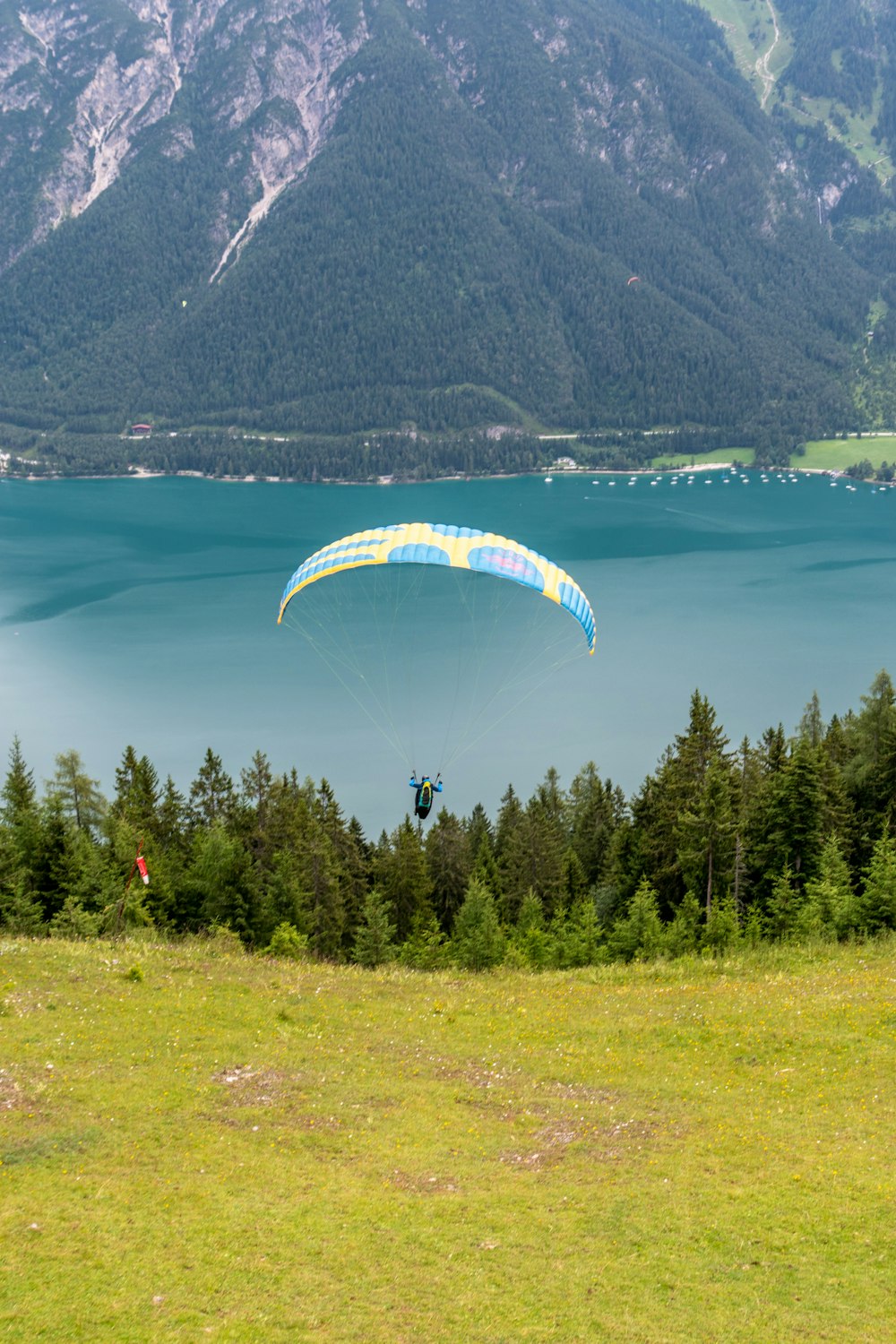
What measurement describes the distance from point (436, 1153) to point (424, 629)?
264 feet

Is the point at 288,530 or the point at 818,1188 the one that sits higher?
the point at 288,530

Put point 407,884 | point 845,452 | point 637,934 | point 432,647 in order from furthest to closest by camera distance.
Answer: point 845,452 → point 432,647 → point 407,884 → point 637,934

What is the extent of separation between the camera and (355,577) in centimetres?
11600

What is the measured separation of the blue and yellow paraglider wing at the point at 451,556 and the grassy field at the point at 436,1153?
426 inches

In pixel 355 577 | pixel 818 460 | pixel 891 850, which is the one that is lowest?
pixel 891 850

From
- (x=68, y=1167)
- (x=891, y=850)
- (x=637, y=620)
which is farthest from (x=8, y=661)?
(x=68, y=1167)

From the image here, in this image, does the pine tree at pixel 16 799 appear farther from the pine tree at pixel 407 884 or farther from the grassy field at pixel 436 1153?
the pine tree at pixel 407 884

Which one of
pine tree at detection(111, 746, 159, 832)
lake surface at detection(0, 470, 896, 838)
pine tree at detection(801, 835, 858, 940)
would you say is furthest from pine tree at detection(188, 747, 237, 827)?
lake surface at detection(0, 470, 896, 838)

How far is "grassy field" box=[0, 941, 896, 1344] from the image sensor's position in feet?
35.9

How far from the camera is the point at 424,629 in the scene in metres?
94.2

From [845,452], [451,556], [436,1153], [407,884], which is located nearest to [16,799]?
[407,884]

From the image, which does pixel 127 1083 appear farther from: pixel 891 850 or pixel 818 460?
pixel 818 460

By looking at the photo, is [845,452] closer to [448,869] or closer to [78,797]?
[448,869]

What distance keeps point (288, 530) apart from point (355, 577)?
2285 centimetres
